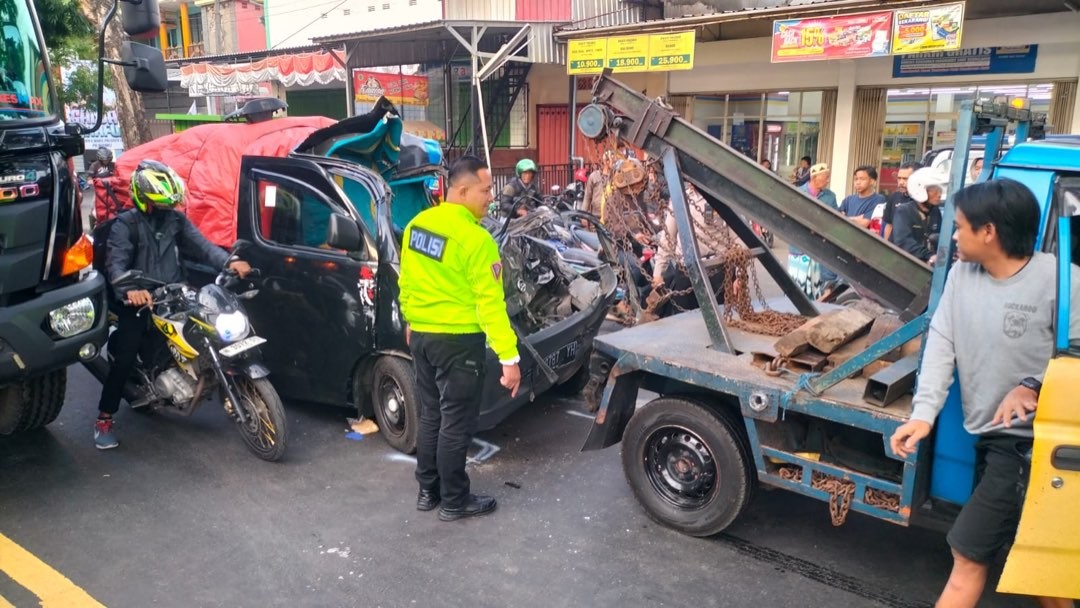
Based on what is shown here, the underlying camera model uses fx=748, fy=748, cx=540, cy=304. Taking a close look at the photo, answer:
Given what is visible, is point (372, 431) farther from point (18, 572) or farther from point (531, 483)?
point (18, 572)

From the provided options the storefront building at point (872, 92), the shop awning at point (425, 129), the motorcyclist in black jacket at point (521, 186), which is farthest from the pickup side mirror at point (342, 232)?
the shop awning at point (425, 129)

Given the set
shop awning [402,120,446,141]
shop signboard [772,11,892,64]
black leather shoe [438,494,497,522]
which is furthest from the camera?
shop awning [402,120,446,141]

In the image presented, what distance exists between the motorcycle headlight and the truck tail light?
31.2 inches

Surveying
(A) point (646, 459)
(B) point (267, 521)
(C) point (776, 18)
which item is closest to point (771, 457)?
(A) point (646, 459)

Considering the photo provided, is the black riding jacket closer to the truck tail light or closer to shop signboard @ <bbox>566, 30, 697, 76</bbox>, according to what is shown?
the truck tail light

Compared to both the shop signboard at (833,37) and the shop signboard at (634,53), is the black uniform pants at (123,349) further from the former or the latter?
the shop signboard at (833,37)

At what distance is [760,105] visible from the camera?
13.9 metres

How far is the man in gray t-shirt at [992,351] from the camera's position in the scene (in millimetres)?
2482

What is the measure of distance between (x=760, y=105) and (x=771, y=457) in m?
11.8

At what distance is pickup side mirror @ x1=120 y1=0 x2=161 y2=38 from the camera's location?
14.7 feet

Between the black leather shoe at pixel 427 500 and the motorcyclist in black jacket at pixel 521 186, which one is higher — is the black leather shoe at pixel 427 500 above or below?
below

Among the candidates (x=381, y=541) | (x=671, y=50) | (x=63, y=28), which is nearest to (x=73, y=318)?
(x=381, y=541)

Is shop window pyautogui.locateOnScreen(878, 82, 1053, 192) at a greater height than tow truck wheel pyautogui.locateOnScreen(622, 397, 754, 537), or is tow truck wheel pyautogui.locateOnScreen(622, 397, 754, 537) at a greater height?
shop window pyautogui.locateOnScreen(878, 82, 1053, 192)

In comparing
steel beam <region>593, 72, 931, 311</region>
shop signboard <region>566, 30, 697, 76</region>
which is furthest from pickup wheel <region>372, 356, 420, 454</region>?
shop signboard <region>566, 30, 697, 76</region>
